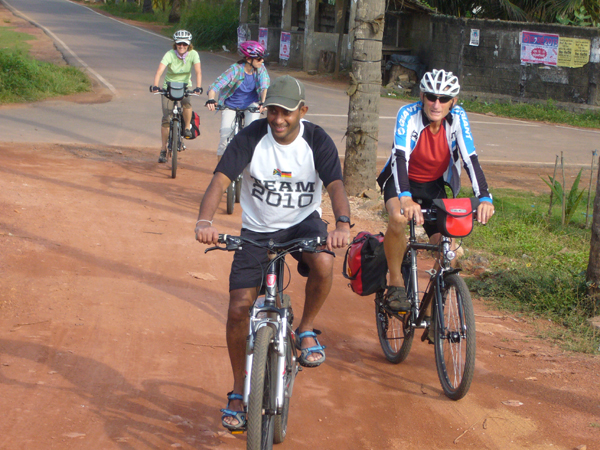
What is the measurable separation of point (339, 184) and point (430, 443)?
1593mm

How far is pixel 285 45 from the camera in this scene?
28875 mm

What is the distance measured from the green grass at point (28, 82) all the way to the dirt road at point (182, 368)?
391 inches

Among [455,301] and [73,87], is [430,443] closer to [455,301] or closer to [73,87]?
[455,301]

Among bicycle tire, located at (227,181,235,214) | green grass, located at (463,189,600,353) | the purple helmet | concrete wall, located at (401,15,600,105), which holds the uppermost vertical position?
concrete wall, located at (401,15,600,105)

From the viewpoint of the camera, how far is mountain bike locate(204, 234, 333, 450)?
127 inches

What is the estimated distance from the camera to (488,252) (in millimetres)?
7852

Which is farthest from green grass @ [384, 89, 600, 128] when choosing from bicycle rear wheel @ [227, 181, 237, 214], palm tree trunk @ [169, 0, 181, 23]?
palm tree trunk @ [169, 0, 181, 23]

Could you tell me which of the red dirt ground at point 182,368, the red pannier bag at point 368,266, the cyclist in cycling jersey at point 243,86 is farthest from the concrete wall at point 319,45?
the red pannier bag at point 368,266

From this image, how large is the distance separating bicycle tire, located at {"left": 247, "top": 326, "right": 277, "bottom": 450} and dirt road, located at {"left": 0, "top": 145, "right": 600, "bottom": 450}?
566 millimetres

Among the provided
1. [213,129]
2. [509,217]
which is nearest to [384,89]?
[213,129]

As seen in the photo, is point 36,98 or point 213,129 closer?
point 213,129

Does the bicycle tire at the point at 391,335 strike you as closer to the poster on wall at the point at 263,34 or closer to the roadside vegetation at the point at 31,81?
the roadside vegetation at the point at 31,81

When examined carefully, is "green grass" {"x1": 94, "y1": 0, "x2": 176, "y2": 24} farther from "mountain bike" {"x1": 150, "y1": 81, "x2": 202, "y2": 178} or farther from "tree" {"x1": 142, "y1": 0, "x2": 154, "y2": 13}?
"mountain bike" {"x1": 150, "y1": 81, "x2": 202, "y2": 178}

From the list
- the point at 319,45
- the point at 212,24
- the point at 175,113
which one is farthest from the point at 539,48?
the point at 212,24
